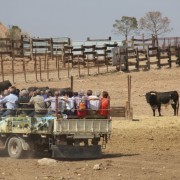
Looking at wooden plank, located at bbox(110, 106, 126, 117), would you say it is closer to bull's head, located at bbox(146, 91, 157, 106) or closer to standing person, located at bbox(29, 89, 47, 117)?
bull's head, located at bbox(146, 91, 157, 106)

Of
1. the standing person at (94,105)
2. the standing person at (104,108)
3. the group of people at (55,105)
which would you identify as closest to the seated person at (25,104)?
the group of people at (55,105)

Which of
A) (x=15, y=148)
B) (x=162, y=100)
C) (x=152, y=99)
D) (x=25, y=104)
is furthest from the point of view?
(x=162, y=100)

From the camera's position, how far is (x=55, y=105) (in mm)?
18609

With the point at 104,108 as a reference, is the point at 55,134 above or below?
below

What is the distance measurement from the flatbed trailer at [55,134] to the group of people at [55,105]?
29cm

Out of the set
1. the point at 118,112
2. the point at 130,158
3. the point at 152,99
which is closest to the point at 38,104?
the point at 130,158

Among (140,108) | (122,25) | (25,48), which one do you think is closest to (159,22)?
(122,25)

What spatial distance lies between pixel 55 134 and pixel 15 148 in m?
1.47

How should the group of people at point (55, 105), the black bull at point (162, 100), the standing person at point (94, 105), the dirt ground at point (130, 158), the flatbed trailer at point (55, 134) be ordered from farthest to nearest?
the black bull at point (162, 100) → the standing person at point (94, 105) → the group of people at point (55, 105) → the flatbed trailer at point (55, 134) → the dirt ground at point (130, 158)

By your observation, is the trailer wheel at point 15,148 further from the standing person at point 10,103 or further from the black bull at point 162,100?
the black bull at point 162,100

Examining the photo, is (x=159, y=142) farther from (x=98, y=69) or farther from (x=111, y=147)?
(x=98, y=69)

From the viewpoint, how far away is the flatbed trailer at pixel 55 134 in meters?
18.5

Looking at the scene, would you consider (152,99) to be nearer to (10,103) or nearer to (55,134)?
(10,103)

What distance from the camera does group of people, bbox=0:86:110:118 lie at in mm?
18938
